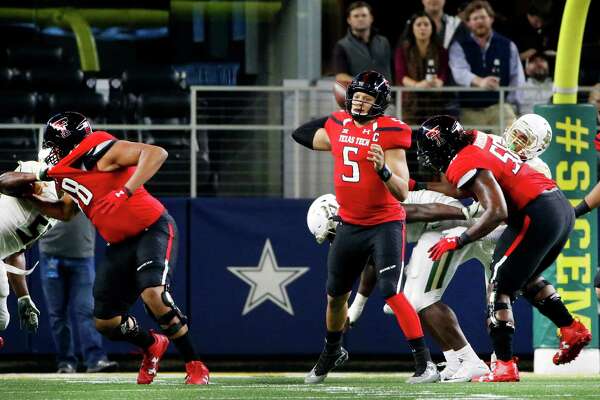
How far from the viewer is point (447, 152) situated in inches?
395

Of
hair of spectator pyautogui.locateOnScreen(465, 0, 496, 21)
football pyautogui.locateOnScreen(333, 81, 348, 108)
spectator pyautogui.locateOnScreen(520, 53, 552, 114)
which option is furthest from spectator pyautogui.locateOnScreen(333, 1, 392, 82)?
spectator pyautogui.locateOnScreen(520, 53, 552, 114)

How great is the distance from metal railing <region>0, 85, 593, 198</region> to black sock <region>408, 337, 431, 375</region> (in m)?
4.09

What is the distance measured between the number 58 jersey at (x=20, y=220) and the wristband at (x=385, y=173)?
2.57 metres

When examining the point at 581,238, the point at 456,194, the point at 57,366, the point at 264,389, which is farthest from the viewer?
the point at 57,366

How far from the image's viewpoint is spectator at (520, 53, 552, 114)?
14.3 meters

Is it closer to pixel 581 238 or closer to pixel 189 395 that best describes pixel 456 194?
pixel 581 238

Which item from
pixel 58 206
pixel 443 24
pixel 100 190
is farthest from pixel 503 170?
pixel 443 24

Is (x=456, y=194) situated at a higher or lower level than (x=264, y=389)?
higher

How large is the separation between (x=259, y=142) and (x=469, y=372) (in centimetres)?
447

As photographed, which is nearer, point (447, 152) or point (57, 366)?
point (447, 152)

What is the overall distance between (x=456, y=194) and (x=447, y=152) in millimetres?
826

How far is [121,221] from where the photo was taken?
9.93 meters

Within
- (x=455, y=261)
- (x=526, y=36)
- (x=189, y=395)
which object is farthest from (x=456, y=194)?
(x=526, y=36)

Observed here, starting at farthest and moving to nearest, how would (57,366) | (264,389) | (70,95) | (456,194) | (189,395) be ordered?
(70,95) < (57,366) < (456,194) < (264,389) < (189,395)
